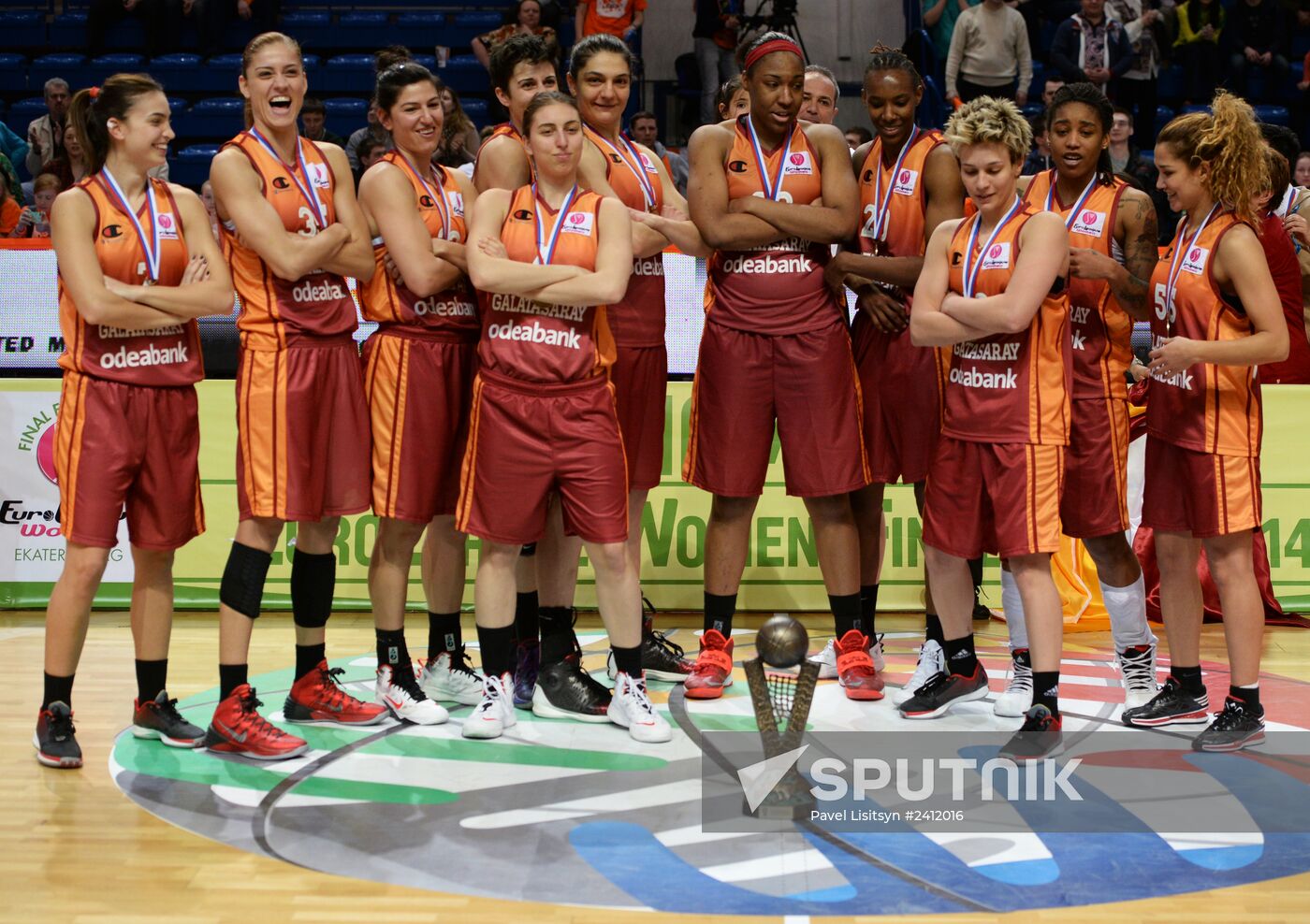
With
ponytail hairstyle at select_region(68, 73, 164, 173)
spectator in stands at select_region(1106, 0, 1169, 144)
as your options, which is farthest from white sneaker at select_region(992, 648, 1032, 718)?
spectator in stands at select_region(1106, 0, 1169, 144)

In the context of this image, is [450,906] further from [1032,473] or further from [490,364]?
[1032,473]

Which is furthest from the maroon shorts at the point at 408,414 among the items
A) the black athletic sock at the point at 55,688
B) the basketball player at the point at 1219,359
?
the basketball player at the point at 1219,359

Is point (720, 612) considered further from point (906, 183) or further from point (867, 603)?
point (906, 183)

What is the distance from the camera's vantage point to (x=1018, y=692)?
17.1 feet

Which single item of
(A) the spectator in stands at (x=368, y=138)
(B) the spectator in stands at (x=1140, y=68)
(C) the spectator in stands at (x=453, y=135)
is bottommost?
(C) the spectator in stands at (x=453, y=135)

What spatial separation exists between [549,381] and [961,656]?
174cm

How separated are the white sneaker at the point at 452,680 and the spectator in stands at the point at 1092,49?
7899mm

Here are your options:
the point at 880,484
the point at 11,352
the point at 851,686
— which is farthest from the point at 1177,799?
the point at 11,352

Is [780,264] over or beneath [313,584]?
over

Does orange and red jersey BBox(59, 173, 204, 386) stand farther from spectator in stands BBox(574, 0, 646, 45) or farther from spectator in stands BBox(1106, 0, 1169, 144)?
spectator in stands BBox(1106, 0, 1169, 144)

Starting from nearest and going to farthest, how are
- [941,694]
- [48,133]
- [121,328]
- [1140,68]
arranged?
1. [121,328]
2. [941,694]
3. [48,133]
4. [1140,68]

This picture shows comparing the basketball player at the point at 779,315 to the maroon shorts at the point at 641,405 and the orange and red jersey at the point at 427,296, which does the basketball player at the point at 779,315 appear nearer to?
the maroon shorts at the point at 641,405

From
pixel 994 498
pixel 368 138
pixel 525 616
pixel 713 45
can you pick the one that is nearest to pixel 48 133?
pixel 368 138

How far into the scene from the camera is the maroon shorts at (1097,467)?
5.01 metres
